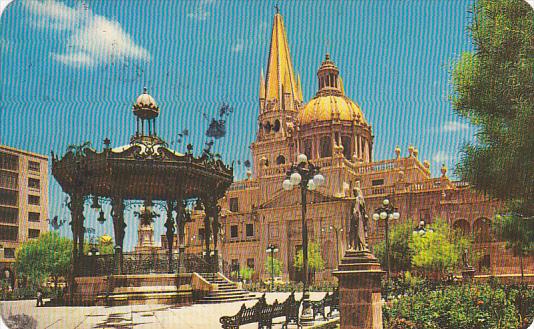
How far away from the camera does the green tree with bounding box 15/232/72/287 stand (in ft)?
91.8

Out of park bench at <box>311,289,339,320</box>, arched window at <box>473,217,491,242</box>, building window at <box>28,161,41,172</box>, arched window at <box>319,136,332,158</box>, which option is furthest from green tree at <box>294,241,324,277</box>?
park bench at <box>311,289,339,320</box>

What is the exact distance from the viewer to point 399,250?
129 ft

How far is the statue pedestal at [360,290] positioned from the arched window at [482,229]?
105 feet

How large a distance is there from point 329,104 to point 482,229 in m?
19.4

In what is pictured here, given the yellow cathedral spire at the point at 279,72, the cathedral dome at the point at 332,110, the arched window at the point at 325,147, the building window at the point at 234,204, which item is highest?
the yellow cathedral spire at the point at 279,72

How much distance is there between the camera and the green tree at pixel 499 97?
12.5 m

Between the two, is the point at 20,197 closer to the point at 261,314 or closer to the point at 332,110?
the point at 261,314

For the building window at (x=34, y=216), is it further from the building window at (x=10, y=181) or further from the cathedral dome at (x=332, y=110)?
the cathedral dome at (x=332, y=110)

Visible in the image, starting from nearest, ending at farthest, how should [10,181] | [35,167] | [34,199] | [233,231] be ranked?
[35,167] < [10,181] < [34,199] < [233,231]

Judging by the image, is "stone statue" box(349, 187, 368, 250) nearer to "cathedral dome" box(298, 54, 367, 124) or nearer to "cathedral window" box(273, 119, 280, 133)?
"cathedral dome" box(298, 54, 367, 124)

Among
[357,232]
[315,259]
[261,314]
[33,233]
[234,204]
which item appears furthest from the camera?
[234,204]

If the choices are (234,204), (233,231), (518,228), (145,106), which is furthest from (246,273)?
(145,106)

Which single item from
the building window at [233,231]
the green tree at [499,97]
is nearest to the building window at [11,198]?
the green tree at [499,97]

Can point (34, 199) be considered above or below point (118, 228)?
above
